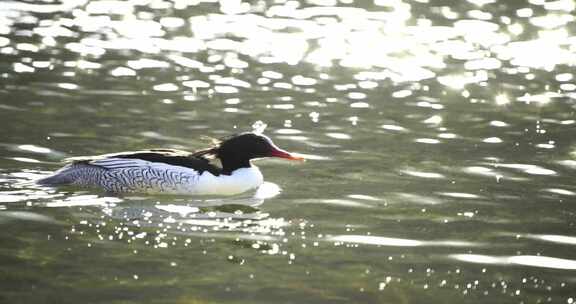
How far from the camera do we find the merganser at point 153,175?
15.5 m

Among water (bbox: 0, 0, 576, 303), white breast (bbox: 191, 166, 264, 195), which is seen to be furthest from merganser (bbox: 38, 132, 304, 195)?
water (bbox: 0, 0, 576, 303)

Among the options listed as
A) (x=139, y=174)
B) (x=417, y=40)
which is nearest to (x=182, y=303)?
(x=139, y=174)

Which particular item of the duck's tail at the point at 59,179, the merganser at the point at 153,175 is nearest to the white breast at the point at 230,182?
the merganser at the point at 153,175

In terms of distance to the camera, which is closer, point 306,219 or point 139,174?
point 306,219

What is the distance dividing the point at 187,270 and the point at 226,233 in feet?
5.26

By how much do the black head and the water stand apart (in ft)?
1.68

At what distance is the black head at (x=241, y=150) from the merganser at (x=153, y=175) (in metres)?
0.24

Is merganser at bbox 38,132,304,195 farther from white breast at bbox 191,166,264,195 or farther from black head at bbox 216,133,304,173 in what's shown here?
black head at bbox 216,133,304,173

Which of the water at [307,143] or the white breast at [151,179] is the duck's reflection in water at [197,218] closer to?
the water at [307,143]

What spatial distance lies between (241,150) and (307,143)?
83.4 inches

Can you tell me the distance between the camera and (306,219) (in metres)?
14.3

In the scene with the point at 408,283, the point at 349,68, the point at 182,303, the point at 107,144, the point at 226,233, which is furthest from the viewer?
the point at 349,68

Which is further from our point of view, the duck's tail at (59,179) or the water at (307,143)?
the duck's tail at (59,179)

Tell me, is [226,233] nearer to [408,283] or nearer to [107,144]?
[408,283]
